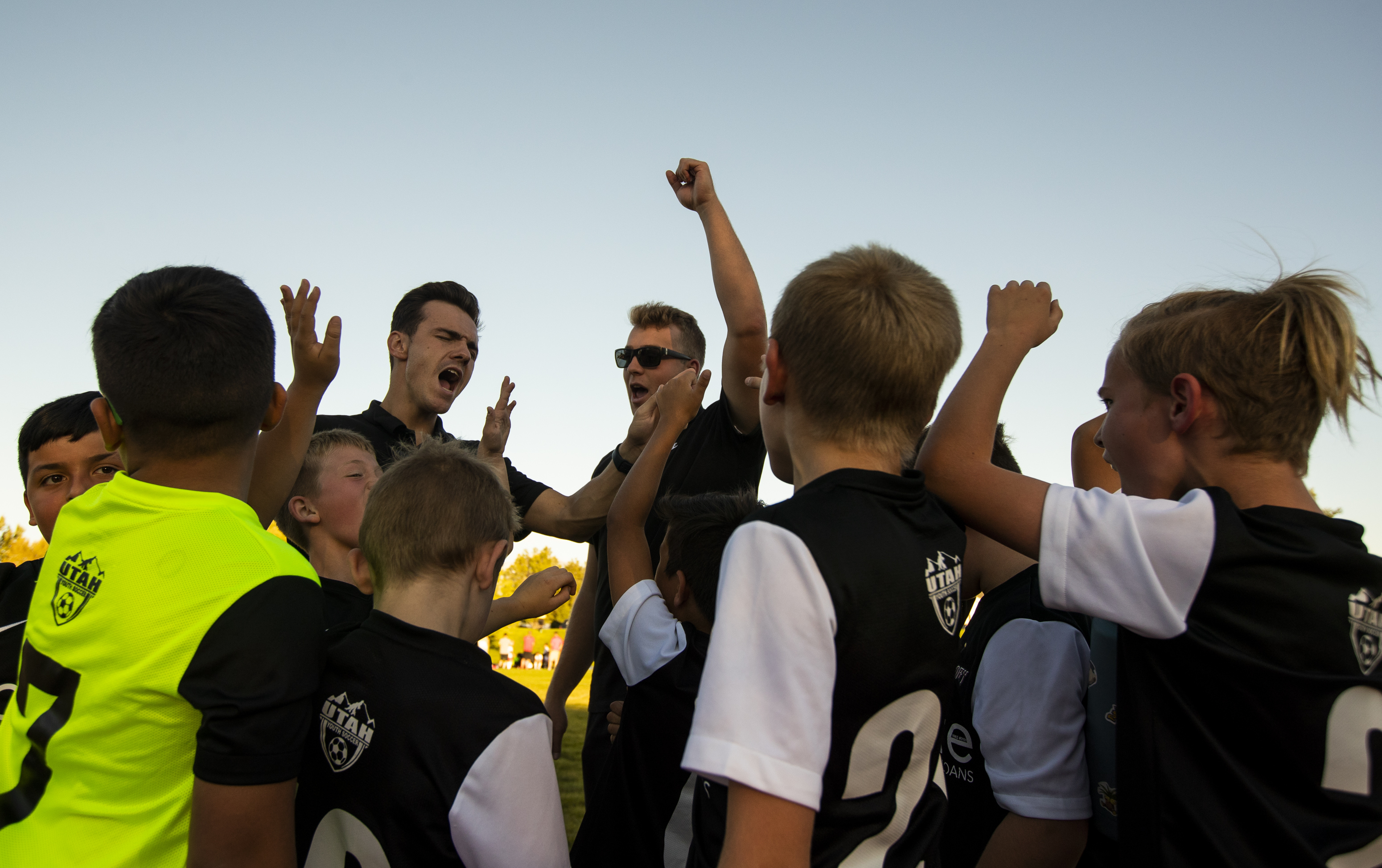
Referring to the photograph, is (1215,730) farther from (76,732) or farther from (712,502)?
(76,732)

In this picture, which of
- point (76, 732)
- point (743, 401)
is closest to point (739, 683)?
point (76, 732)

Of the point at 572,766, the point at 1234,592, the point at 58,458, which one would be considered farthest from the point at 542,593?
the point at 572,766

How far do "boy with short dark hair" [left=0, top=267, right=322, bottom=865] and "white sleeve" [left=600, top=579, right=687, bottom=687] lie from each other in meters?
0.92

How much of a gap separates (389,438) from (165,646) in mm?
2709

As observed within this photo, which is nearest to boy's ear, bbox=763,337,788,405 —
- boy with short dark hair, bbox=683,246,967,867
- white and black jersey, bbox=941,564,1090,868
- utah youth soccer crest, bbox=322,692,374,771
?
boy with short dark hair, bbox=683,246,967,867

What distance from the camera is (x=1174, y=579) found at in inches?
71.0

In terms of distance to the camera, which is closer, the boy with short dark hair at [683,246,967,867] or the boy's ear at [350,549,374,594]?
the boy with short dark hair at [683,246,967,867]

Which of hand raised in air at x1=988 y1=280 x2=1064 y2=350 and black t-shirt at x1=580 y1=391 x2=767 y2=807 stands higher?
hand raised in air at x1=988 y1=280 x2=1064 y2=350

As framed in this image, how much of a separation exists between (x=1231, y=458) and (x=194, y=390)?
8.05ft

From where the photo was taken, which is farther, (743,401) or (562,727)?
(562,727)

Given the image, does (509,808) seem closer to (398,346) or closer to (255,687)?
(255,687)

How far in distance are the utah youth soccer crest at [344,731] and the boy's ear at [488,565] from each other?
1.54 feet

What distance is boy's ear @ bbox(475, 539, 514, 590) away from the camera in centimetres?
240

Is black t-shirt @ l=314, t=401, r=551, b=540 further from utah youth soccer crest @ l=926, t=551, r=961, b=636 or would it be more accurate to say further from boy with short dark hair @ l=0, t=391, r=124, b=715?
utah youth soccer crest @ l=926, t=551, r=961, b=636
